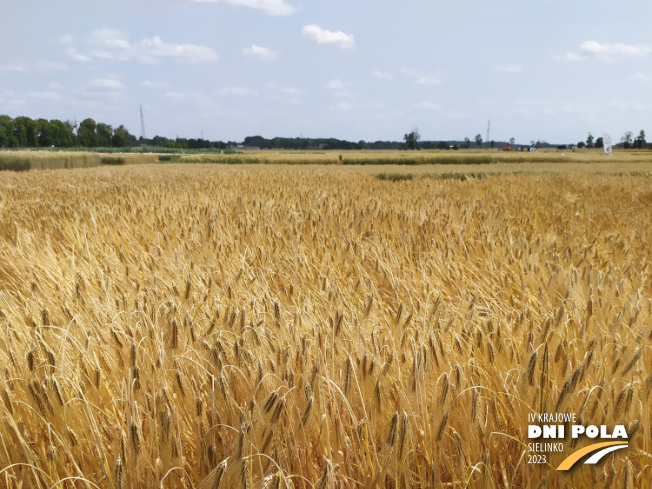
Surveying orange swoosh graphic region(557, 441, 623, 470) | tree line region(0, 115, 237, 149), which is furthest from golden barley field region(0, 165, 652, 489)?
tree line region(0, 115, 237, 149)

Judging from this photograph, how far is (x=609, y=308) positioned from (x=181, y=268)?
2198mm

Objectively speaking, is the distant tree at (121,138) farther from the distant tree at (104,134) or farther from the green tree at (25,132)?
the green tree at (25,132)

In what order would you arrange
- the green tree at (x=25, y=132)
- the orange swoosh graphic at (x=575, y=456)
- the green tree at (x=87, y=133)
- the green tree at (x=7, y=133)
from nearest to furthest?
the orange swoosh graphic at (x=575, y=456)
the green tree at (x=7, y=133)
the green tree at (x=25, y=132)
the green tree at (x=87, y=133)

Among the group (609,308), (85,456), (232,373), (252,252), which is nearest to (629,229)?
(609,308)

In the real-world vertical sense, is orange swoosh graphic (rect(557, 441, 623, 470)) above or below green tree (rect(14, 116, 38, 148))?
below

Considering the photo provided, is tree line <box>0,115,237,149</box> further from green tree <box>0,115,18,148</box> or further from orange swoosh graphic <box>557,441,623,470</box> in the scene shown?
orange swoosh graphic <box>557,441,623,470</box>

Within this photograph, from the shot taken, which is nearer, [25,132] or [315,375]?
[315,375]

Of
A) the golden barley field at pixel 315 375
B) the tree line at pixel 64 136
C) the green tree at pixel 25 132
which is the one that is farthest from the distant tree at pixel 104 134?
the golden barley field at pixel 315 375

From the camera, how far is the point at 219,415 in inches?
46.4

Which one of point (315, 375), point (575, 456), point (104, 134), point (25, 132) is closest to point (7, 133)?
point (25, 132)

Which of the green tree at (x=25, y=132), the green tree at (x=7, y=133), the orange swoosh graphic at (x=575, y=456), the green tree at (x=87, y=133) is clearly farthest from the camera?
the green tree at (x=87, y=133)

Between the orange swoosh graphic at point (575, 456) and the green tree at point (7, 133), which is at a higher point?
the green tree at point (7, 133)

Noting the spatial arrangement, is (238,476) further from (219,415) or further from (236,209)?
(236,209)

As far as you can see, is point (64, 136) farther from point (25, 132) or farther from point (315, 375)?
point (315, 375)
